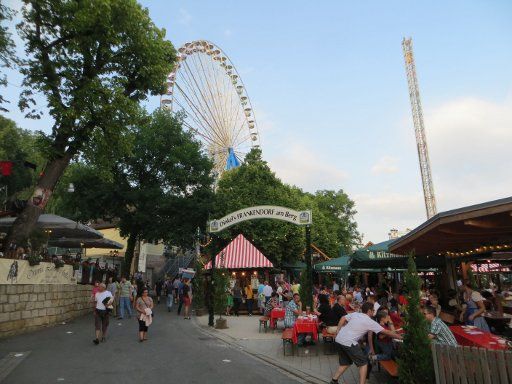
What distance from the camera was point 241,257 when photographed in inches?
994

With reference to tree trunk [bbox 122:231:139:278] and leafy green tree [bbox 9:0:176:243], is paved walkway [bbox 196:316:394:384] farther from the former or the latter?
tree trunk [bbox 122:231:139:278]

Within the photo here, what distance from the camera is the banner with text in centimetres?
1260

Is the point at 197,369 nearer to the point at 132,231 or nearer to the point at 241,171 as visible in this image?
the point at 132,231

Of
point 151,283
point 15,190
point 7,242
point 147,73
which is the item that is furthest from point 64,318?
point 151,283

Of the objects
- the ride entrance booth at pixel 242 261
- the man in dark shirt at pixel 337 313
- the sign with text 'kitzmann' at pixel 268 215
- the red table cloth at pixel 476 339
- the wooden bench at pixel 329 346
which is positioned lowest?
the wooden bench at pixel 329 346

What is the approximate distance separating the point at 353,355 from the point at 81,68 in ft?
48.5

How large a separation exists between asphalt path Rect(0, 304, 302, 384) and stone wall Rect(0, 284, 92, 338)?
1.72 ft

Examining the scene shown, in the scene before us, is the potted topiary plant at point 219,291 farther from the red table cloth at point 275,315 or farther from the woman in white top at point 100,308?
the woman in white top at point 100,308

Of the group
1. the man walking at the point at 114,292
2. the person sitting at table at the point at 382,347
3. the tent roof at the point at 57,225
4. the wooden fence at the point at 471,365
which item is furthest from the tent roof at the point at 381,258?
the tent roof at the point at 57,225

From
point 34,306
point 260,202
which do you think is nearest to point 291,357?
point 34,306

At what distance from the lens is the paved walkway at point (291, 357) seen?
791cm

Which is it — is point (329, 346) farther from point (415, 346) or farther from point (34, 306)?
point (34, 306)

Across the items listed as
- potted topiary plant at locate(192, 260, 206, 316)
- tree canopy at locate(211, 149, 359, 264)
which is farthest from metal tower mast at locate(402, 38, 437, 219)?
potted topiary plant at locate(192, 260, 206, 316)

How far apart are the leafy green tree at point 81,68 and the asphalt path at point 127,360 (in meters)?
5.21
